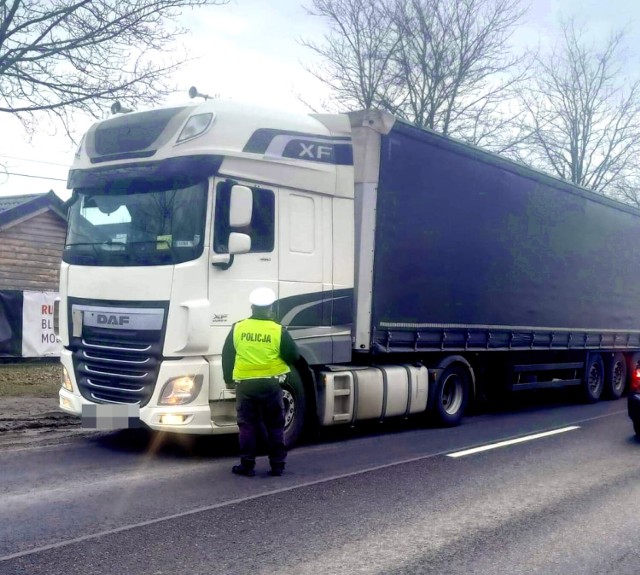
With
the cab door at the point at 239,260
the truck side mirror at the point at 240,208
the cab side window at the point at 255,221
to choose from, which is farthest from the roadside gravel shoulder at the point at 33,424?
the truck side mirror at the point at 240,208

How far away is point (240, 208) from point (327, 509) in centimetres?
311

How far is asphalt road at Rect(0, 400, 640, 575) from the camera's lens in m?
5.27

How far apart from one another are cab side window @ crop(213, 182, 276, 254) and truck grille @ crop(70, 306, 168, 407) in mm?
1097

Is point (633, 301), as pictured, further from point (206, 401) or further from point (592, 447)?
point (206, 401)

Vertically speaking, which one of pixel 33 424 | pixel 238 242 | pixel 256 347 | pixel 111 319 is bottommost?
pixel 33 424

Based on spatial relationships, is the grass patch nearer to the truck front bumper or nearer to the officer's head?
the truck front bumper

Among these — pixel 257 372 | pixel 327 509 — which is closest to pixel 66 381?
pixel 257 372

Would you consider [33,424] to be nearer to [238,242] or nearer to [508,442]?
[238,242]

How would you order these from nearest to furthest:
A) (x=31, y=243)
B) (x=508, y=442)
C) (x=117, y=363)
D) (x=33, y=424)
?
(x=117, y=363) → (x=508, y=442) → (x=33, y=424) → (x=31, y=243)

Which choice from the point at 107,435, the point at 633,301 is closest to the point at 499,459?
the point at 107,435

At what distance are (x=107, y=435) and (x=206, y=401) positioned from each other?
2431mm

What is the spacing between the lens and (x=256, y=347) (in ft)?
25.0

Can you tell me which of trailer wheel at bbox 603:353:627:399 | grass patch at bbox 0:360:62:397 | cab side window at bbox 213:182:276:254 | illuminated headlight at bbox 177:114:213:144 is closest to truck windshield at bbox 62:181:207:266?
cab side window at bbox 213:182:276:254

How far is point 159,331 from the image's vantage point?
26.7 ft
